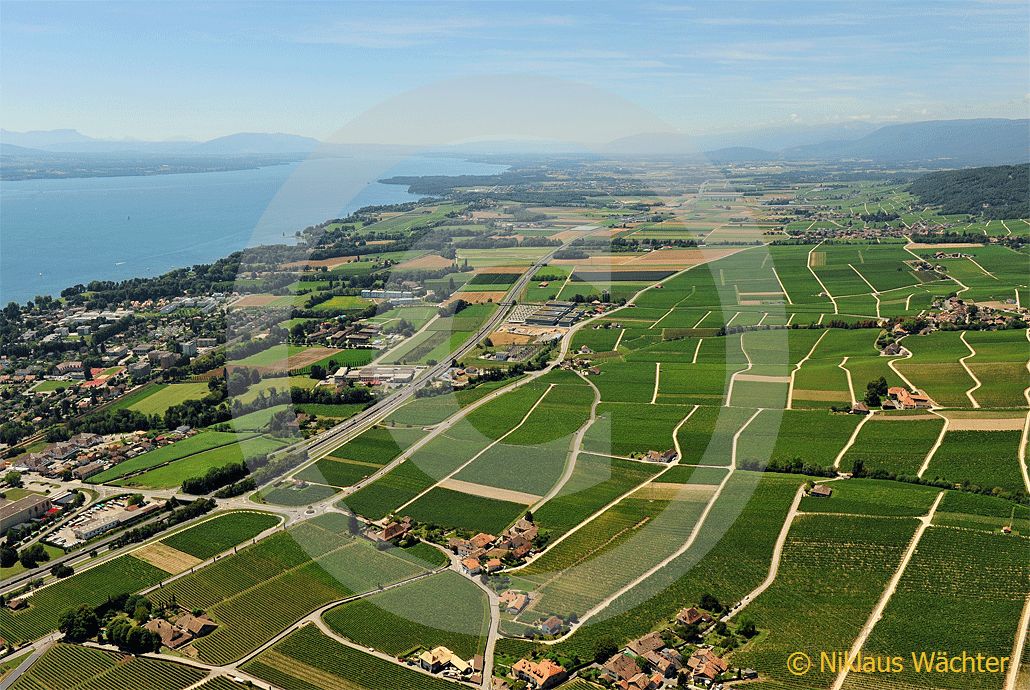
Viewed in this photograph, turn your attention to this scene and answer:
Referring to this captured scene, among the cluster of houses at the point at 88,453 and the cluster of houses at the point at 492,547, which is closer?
the cluster of houses at the point at 492,547

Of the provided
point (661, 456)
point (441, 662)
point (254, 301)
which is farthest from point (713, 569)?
point (254, 301)

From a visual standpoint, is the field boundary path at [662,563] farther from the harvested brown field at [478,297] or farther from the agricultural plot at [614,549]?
the harvested brown field at [478,297]

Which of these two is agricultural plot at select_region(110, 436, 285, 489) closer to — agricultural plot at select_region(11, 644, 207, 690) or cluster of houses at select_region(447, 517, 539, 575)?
agricultural plot at select_region(11, 644, 207, 690)

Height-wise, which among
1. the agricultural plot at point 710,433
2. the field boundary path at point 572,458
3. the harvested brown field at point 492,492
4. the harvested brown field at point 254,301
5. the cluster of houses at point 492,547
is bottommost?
the cluster of houses at point 492,547

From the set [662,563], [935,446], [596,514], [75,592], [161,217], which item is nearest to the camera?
[662,563]

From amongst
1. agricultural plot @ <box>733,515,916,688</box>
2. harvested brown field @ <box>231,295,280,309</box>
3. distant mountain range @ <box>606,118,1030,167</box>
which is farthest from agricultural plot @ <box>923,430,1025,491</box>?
distant mountain range @ <box>606,118,1030,167</box>

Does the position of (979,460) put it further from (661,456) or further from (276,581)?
(276,581)

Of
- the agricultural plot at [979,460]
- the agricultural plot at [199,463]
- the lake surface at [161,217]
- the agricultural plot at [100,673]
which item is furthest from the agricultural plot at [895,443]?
the lake surface at [161,217]
